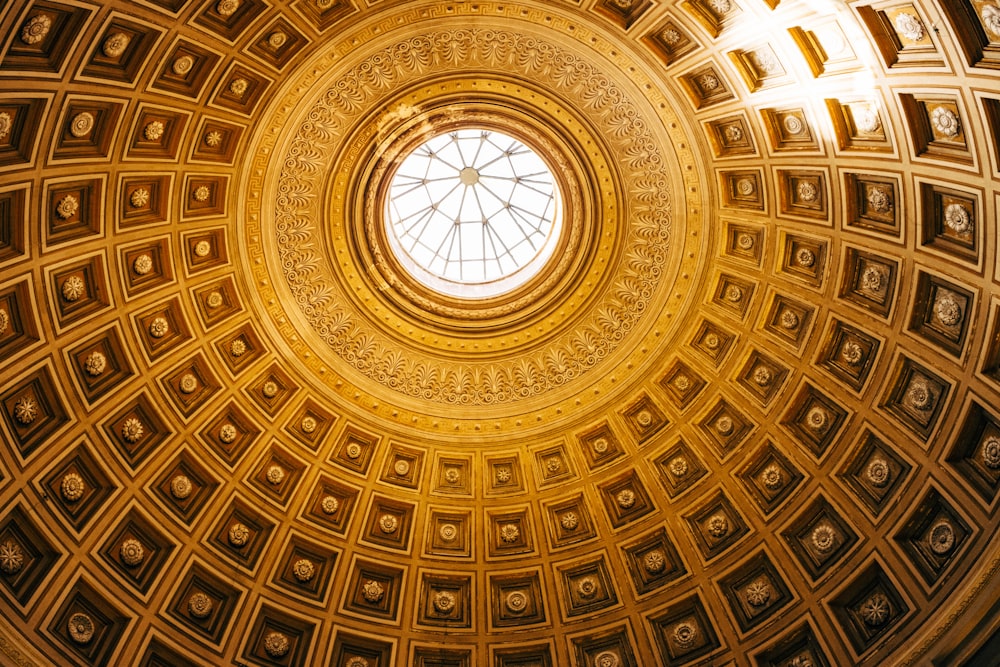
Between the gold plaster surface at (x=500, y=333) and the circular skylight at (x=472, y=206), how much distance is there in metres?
3.30

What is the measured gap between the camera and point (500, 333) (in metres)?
22.0

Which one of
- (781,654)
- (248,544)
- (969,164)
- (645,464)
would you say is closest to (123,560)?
(248,544)

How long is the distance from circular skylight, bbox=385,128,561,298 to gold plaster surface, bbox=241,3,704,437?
3.30 m

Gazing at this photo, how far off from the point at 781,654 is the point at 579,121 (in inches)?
500

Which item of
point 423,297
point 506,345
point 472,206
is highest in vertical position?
point 472,206

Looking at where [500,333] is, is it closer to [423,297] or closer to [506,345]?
[506,345]

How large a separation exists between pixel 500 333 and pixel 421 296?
228cm

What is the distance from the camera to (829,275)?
→ 17672 millimetres

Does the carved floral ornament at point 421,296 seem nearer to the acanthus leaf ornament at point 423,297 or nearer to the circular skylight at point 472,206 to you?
the acanthus leaf ornament at point 423,297

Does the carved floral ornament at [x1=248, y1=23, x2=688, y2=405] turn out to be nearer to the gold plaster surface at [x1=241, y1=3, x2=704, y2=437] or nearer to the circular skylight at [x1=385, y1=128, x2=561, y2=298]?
the gold plaster surface at [x1=241, y1=3, x2=704, y2=437]

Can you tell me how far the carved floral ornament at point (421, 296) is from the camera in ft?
62.4

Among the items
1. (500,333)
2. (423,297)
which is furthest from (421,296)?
(500,333)

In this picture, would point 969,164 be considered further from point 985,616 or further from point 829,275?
point 985,616

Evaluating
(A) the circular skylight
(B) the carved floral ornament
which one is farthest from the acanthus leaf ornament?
(A) the circular skylight
